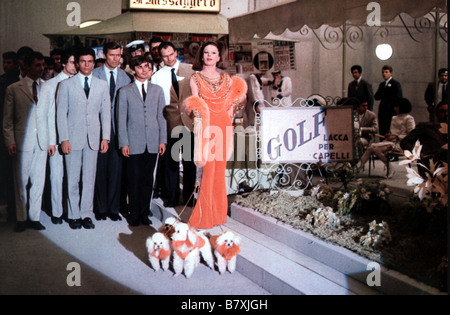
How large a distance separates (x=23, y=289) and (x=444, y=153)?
13.4ft

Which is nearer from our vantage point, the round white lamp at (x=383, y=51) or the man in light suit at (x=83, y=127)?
the man in light suit at (x=83, y=127)

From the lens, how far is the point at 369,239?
5.75 metres

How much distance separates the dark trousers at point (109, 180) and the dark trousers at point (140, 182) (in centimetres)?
29

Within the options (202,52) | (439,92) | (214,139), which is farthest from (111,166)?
(439,92)

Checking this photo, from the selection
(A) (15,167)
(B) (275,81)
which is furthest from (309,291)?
(B) (275,81)

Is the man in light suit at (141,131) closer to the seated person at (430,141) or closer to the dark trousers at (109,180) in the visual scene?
the dark trousers at (109,180)

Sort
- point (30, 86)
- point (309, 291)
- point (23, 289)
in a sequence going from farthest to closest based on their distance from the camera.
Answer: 1. point (30, 86)
2. point (23, 289)
3. point (309, 291)

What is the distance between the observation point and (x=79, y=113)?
776cm

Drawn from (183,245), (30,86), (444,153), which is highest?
(30,86)

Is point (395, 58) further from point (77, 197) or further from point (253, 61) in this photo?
point (77, 197)

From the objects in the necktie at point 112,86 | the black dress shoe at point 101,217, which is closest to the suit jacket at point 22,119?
the necktie at point 112,86

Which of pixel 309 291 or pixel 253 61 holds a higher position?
pixel 253 61

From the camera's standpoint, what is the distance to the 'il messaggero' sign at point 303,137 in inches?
302

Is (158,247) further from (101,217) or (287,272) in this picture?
(101,217)
